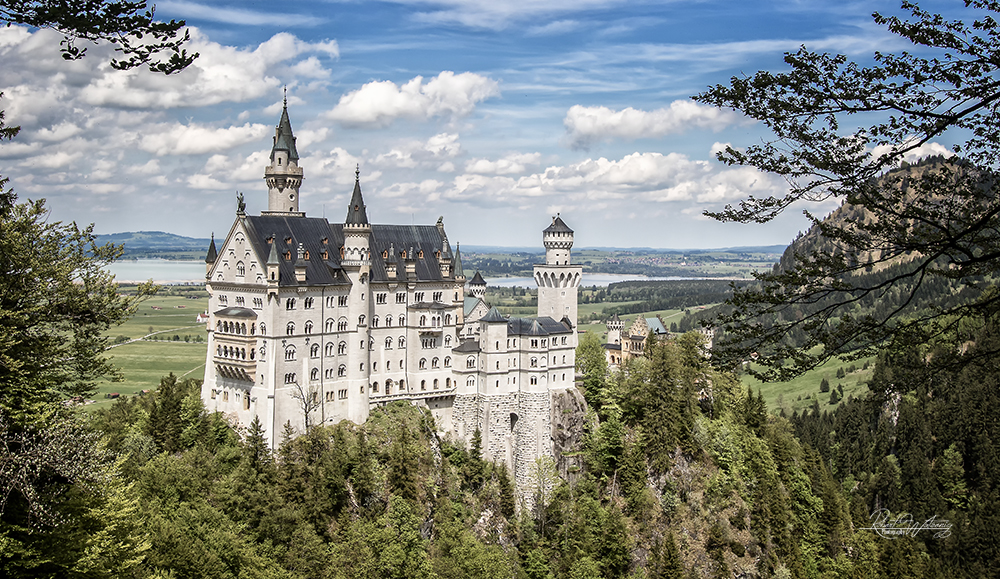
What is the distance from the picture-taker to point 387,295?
86250 millimetres

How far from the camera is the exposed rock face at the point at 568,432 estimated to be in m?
88.0

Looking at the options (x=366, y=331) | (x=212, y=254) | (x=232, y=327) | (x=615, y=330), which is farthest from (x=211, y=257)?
(x=615, y=330)

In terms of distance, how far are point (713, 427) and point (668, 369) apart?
9149mm

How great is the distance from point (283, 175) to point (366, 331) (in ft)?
62.5

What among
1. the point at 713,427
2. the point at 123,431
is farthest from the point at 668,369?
the point at 123,431

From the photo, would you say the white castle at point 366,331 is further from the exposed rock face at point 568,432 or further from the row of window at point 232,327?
the exposed rock face at point 568,432

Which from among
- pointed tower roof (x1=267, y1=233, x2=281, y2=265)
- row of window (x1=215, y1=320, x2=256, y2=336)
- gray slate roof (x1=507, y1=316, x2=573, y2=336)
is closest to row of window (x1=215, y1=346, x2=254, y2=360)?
row of window (x1=215, y1=320, x2=256, y2=336)

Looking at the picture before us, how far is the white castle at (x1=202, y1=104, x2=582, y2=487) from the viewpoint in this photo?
3017 inches

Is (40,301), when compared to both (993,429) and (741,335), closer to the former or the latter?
(741,335)

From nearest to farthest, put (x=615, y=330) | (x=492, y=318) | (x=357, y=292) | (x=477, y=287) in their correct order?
(x=357, y=292)
(x=492, y=318)
(x=477, y=287)
(x=615, y=330)

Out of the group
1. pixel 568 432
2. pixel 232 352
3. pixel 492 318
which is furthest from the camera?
pixel 568 432

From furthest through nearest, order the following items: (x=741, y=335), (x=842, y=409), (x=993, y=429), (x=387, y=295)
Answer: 1. (x=842, y=409)
2. (x=993, y=429)
3. (x=387, y=295)
4. (x=741, y=335)

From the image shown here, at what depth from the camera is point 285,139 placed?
8738 centimetres

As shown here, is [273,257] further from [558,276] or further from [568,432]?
[568,432]
